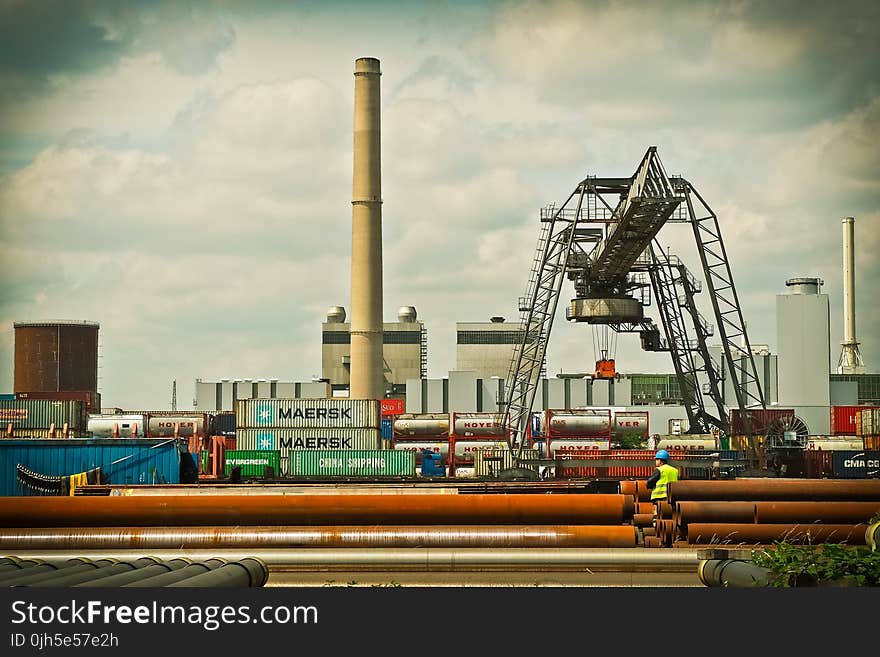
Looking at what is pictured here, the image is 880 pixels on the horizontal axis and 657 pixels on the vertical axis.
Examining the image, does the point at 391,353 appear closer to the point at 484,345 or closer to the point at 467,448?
the point at 484,345

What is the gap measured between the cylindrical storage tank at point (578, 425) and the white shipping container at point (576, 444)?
0.78 feet

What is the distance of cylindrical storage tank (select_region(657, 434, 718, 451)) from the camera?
5444cm

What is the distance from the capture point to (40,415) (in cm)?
5341

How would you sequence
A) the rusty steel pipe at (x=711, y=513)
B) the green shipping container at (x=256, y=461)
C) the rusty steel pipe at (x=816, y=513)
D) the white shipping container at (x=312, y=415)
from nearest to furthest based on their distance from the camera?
the rusty steel pipe at (x=711, y=513)
the rusty steel pipe at (x=816, y=513)
the green shipping container at (x=256, y=461)
the white shipping container at (x=312, y=415)

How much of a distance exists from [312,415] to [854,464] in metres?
24.5

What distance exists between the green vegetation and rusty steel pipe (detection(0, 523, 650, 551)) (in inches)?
207

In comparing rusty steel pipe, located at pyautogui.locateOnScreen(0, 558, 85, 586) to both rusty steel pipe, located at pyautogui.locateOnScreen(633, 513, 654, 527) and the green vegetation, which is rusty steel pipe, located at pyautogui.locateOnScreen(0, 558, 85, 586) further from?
rusty steel pipe, located at pyautogui.locateOnScreen(633, 513, 654, 527)

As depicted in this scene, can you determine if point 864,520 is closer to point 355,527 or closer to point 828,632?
point 355,527

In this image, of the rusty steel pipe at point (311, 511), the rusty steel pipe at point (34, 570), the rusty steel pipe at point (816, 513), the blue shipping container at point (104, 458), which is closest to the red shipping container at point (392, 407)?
the blue shipping container at point (104, 458)

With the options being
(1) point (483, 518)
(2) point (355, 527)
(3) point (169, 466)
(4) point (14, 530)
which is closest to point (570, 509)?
(1) point (483, 518)

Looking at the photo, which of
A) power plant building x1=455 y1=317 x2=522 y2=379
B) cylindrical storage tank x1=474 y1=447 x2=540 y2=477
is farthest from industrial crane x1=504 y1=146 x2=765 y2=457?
power plant building x1=455 y1=317 x2=522 y2=379

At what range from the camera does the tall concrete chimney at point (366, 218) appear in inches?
2240

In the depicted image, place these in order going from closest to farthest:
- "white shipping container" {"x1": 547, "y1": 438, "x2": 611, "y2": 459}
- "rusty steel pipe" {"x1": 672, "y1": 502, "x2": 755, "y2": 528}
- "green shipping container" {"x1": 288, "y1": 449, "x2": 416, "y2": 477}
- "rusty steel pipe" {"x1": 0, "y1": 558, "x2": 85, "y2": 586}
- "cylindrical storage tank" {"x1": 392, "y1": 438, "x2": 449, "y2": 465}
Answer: "rusty steel pipe" {"x1": 0, "y1": 558, "x2": 85, "y2": 586} → "rusty steel pipe" {"x1": 672, "y1": 502, "x2": 755, "y2": 528} → "green shipping container" {"x1": 288, "y1": 449, "x2": 416, "y2": 477} → "cylindrical storage tank" {"x1": 392, "y1": 438, "x2": 449, "y2": 465} → "white shipping container" {"x1": 547, "y1": 438, "x2": 611, "y2": 459}

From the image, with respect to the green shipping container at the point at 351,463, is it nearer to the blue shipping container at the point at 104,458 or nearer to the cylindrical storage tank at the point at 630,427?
the blue shipping container at the point at 104,458
